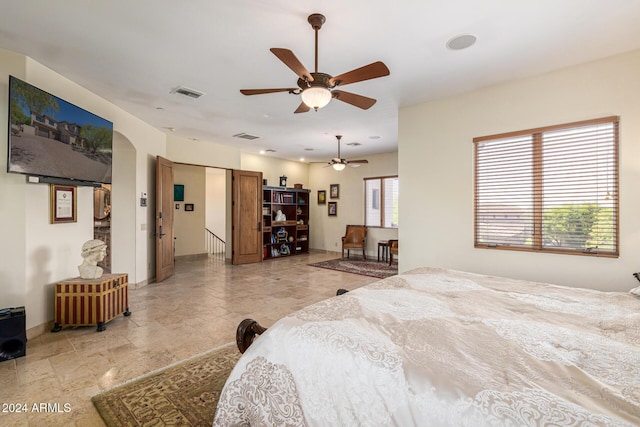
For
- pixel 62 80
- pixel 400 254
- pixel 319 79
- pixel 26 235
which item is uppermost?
pixel 62 80

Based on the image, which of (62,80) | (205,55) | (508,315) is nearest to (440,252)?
(508,315)

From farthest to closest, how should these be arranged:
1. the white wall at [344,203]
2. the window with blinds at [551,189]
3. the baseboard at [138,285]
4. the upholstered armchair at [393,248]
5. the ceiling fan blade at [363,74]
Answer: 1. the white wall at [344,203]
2. the upholstered armchair at [393,248]
3. the baseboard at [138,285]
4. the window with blinds at [551,189]
5. the ceiling fan blade at [363,74]

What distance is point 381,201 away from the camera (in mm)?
8562

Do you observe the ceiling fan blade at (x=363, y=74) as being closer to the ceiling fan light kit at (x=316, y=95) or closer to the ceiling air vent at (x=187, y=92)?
the ceiling fan light kit at (x=316, y=95)

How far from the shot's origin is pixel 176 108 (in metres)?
4.59

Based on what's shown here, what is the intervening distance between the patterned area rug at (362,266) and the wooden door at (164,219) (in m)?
3.36

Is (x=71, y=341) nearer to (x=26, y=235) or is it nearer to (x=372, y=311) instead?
(x=26, y=235)

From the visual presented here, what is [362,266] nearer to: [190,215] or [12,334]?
[190,215]

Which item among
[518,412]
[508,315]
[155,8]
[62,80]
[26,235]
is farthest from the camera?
[62,80]

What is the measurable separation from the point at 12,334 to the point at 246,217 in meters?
5.16

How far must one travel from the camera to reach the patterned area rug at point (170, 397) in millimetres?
1934

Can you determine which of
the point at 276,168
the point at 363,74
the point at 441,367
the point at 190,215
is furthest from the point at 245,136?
the point at 441,367

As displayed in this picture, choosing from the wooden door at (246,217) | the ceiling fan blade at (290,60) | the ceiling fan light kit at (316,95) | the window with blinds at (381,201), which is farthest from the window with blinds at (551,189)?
the wooden door at (246,217)

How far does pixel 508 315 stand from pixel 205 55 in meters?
3.55
